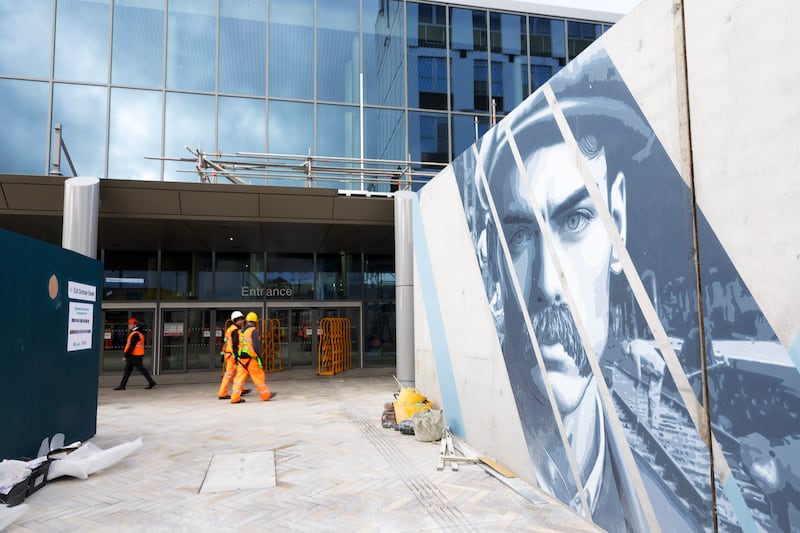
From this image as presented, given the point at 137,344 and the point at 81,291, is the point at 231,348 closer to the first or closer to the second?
the point at 137,344

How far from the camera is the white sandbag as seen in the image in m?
4.13

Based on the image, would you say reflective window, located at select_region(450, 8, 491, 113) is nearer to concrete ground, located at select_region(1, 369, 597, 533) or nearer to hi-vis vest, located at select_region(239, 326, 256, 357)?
hi-vis vest, located at select_region(239, 326, 256, 357)

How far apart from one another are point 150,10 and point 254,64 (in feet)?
10.5

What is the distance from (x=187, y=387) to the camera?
13.0 m

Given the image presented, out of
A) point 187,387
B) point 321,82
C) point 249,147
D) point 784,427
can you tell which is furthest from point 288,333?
point 784,427

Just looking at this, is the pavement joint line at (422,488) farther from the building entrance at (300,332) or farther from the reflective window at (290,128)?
the reflective window at (290,128)

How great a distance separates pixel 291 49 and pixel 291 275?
6.89m

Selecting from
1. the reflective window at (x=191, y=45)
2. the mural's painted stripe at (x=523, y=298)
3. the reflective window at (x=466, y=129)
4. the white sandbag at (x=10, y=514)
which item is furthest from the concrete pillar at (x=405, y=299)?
the reflective window at (x=191, y=45)

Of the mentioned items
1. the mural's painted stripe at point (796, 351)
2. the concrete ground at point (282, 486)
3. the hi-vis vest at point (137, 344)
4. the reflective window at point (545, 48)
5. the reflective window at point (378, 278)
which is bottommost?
the concrete ground at point (282, 486)

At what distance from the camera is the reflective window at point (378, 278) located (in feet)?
55.8

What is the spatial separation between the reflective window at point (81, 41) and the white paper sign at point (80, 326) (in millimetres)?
10068

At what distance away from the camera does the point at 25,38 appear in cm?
Result: 1405

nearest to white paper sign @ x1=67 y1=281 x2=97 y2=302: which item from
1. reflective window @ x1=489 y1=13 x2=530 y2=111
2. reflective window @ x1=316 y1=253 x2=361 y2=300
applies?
reflective window @ x1=316 y1=253 x2=361 y2=300

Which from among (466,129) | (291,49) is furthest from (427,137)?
(291,49)
